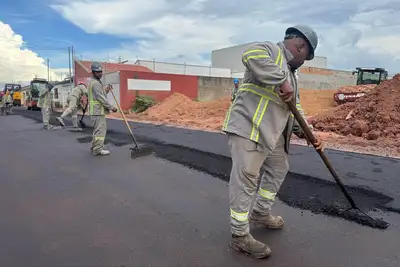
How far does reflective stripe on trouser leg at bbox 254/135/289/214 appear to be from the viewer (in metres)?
2.73

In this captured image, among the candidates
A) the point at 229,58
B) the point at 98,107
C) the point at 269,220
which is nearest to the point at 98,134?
the point at 98,107

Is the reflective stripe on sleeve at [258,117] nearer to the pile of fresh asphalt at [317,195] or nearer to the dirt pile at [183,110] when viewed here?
the pile of fresh asphalt at [317,195]

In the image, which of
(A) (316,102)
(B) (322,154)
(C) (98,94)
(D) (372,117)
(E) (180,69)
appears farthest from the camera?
(E) (180,69)

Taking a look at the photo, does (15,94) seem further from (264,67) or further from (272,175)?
(264,67)

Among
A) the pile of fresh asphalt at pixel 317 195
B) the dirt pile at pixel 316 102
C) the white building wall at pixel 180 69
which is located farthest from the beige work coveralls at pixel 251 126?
the white building wall at pixel 180 69

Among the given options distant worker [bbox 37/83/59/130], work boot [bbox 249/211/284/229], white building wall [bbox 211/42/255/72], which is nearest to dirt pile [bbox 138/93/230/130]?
distant worker [bbox 37/83/59/130]

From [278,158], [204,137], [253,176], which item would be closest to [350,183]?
[278,158]

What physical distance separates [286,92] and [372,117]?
337 inches

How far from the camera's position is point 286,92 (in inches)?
88.0

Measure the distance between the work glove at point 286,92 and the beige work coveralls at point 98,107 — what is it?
472 centimetres

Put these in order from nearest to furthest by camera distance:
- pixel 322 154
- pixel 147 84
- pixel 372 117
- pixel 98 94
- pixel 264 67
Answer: pixel 264 67 → pixel 322 154 → pixel 98 94 → pixel 372 117 → pixel 147 84

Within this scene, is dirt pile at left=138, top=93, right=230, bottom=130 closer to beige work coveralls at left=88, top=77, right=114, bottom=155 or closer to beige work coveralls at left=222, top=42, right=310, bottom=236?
beige work coveralls at left=88, top=77, right=114, bottom=155

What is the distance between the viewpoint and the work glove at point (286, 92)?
2.23 meters

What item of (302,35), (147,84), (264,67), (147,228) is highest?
(147,84)
